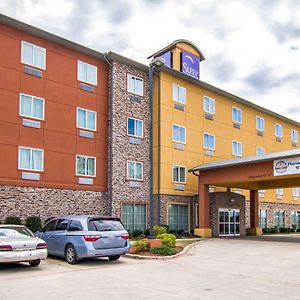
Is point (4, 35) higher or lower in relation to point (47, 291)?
higher

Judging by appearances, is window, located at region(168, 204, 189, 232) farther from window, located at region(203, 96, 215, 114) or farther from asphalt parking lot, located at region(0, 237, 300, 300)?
asphalt parking lot, located at region(0, 237, 300, 300)

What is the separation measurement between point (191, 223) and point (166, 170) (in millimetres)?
4722

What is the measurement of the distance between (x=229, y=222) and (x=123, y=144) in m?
10.5

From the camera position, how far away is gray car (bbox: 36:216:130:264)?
1389 cm

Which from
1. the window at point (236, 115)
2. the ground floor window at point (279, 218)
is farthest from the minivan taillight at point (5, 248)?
the ground floor window at point (279, 218)

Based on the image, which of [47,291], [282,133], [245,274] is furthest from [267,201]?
[47,291]

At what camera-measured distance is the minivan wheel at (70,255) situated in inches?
559

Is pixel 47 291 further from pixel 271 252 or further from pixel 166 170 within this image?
pixel 166 170

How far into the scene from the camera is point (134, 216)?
28531mm

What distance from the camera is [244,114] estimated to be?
125 ft

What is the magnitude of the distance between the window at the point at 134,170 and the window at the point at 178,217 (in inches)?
122

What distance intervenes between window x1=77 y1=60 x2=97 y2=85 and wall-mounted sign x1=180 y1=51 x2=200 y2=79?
984cm

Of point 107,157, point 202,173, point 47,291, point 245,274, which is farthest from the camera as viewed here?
point 202,173

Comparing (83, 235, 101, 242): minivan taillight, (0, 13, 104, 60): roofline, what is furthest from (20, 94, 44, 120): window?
(83, 235, 101, 242): minivan taillight
